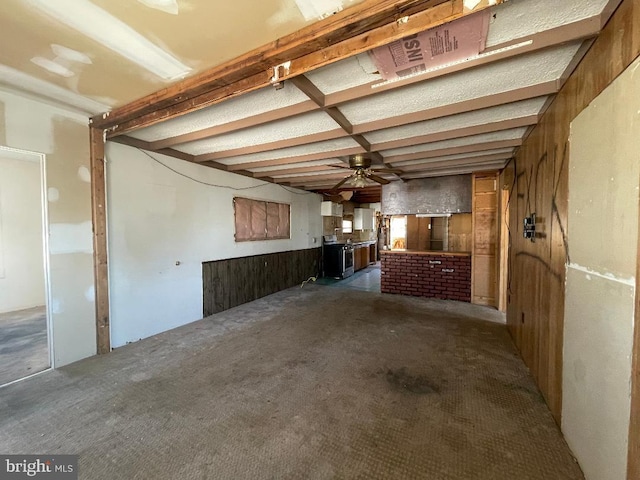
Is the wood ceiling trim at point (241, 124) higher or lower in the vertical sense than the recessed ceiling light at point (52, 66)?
lower

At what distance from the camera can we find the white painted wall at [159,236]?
3170 millimetres

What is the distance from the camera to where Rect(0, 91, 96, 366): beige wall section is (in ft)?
8.22

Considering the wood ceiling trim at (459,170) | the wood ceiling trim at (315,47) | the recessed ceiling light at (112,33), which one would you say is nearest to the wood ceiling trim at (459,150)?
the wood ceiling trim at (459,170)

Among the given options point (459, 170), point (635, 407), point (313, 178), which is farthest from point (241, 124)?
point (459, 170)

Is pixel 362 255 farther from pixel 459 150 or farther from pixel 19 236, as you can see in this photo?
pixel 19 236

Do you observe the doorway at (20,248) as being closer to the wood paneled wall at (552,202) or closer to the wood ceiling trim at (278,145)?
the wood ceiling trim at (278,145)

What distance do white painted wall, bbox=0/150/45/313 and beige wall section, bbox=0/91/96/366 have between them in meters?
2.43

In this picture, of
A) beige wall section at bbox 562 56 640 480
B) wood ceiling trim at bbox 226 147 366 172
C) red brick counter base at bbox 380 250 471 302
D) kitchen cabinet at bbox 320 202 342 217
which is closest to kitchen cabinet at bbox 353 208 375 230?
kitchen cabinet at bbox 320 202 342 217

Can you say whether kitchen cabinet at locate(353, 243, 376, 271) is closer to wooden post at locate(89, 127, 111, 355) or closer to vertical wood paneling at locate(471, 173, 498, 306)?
vertical wood paneling at locate(471, 173, 498, 306)

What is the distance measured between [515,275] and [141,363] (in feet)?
14.3

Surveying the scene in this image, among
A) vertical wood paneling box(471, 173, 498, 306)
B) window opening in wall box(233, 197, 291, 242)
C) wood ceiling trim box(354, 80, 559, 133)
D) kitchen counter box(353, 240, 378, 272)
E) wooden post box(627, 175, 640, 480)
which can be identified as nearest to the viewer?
wooden post box(627, 175, 640, 480)

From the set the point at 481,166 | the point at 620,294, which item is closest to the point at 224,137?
the point at 620,294

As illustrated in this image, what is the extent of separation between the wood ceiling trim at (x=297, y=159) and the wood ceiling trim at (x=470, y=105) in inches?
29.4

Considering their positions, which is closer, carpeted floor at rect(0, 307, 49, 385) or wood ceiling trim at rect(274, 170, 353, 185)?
carpeted floor at rect(0, 307, 49, 385)
